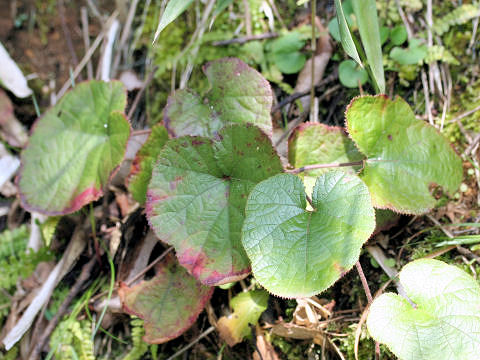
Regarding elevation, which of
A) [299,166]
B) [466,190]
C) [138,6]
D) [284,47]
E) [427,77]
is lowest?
[466,190]

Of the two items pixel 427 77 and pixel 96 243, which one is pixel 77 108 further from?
pixel 427 77

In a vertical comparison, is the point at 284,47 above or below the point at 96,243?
above

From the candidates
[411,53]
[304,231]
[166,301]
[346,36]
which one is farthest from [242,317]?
[411,53]

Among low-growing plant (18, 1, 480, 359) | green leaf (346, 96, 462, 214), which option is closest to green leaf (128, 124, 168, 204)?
low-growing plant (18, 1, 480, 359)

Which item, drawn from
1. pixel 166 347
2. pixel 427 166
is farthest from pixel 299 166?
pixel 166 347

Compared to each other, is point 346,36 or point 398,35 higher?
point 346,36

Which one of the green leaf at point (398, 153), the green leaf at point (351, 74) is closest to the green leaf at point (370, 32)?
the green leaf at point (398, 153)

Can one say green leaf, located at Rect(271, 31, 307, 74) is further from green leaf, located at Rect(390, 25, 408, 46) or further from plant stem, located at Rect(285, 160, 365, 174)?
plant stem, located at Rect(285, 160, 365, 174)

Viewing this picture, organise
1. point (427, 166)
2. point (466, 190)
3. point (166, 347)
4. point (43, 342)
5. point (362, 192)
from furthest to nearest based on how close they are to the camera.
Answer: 1. point (43, 342)
2. point (166, 347)
3. point (466, 190)
4. point (427, 166)
5. point (362, 192)

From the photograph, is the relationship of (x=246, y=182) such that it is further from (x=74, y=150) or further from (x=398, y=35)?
(x=398, y=35)
